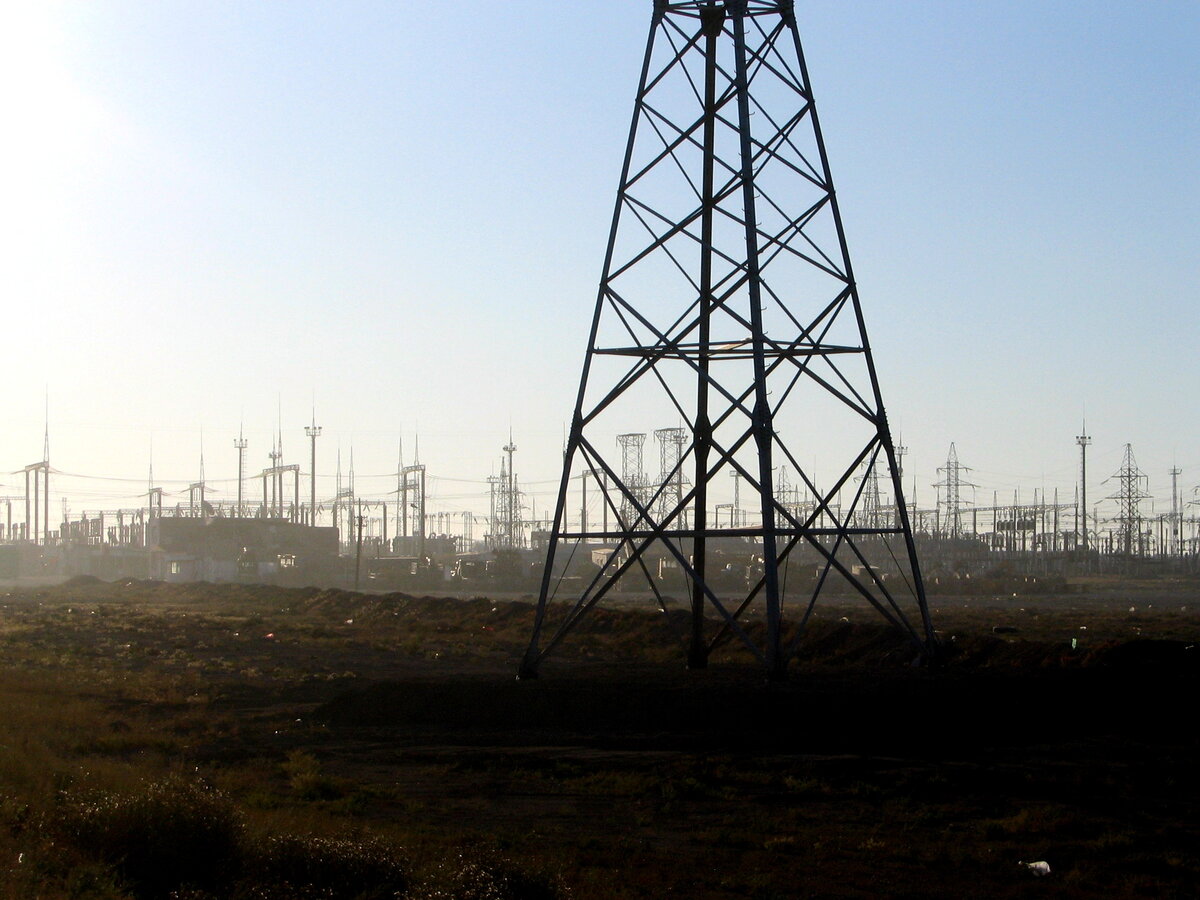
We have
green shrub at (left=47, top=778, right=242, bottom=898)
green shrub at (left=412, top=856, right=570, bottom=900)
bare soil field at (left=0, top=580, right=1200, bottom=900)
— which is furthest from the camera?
bare soil field at (left=0, top=580, right=1200, bottom=900)

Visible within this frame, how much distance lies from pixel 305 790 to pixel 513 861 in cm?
430

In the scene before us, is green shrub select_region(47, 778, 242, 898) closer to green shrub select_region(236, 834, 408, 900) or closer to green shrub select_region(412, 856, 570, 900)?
green shrub select_region(236, 834, 408, 900)

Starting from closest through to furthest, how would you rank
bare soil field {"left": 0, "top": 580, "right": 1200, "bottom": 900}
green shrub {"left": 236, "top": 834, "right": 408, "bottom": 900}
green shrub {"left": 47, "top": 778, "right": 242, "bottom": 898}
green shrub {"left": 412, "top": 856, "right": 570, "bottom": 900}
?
green shrub {"left": 412, "top": 856, "right": 570, "bottom": 900}
green shrub {"left": 236, "top": 834, "right": 408, "bottom": 900}
green shrub {"left": 47, "top": 778, "right": 242, "bottom": 898}
bare soil field {"left": 0, "top": 580, "right": 1200, "bottom": 900}

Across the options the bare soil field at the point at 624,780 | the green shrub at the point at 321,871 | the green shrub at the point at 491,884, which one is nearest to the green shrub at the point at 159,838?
the bare soil field at the point at 624,780

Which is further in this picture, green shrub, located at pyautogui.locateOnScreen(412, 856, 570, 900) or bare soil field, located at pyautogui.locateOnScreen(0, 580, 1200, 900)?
bare soil field, located at pyautogui.locateOnScreen(0, 580, 1200, 900)

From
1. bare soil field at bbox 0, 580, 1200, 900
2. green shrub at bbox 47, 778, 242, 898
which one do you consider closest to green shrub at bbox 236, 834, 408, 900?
bare soil field at bbox 0, 580, 1200, 900

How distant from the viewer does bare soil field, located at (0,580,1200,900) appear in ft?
30.7

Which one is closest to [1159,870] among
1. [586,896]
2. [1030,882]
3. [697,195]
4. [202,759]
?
[1030,882]

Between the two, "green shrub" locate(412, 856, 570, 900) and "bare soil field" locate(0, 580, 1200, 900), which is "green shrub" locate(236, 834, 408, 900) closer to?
"bare soil field" locate(0, 580, 1200, 900)

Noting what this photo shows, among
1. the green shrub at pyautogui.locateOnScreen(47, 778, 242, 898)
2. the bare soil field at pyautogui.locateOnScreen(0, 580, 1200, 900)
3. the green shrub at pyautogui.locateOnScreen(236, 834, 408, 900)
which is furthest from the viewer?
the bare soil field at pyautogui.locateOnScreen(0, 580, 1200, 900)

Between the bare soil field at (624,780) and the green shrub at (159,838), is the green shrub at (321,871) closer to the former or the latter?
the bare soil field at (624,780)

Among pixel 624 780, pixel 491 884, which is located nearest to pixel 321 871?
pixel 491 884

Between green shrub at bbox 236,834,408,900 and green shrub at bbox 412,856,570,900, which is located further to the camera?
Result: green shrub at bbox 236,834,408,900

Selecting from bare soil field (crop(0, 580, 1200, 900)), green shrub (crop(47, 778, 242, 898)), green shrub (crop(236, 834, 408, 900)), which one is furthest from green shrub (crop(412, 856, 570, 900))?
green shrub (crop(47, 778, 242, 898))
